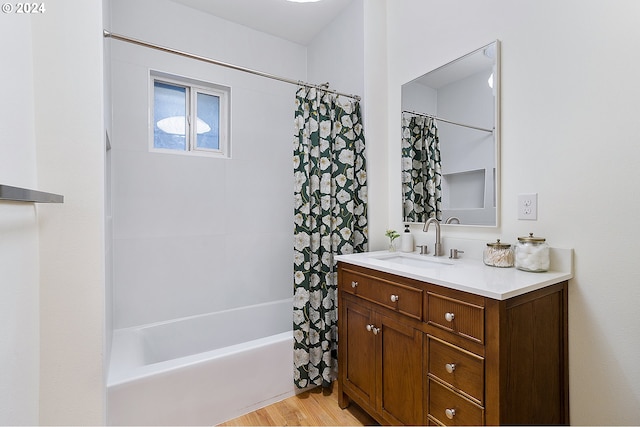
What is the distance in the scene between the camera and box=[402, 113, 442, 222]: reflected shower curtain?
6.00ft

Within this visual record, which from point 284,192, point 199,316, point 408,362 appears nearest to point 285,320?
point 199,316

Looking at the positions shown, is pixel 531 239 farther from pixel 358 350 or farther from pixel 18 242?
pixel 18 242

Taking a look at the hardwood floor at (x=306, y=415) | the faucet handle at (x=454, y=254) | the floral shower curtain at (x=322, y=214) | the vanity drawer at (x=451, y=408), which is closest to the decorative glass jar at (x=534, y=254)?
the faucet handle at (x=454, y=254)

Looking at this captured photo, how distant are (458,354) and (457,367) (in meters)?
0.05

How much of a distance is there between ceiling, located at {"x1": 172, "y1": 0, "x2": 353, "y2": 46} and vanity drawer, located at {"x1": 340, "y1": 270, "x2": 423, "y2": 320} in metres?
2.05

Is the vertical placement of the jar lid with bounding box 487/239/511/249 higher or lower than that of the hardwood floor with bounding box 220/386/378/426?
higher

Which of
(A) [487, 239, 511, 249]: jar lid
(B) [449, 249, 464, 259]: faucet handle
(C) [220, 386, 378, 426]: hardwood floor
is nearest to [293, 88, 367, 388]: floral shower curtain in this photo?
(C) [220, 386, 378, 426]: hardwood floor

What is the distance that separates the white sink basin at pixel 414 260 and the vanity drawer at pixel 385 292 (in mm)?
199

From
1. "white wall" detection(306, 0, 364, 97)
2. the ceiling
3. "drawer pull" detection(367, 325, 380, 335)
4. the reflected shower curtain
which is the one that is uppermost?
the ceiling

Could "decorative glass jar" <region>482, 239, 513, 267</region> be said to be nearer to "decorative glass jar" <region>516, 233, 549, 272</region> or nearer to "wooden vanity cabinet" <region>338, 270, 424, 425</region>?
"decorative glass jar" <region>516, 233, 549, 272</region>

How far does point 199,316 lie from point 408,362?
1691mm

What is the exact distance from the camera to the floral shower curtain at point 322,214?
1879 millimetres

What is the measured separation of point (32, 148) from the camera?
105 centimetres

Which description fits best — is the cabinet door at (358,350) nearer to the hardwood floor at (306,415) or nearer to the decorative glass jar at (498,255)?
the hardwood floor at (306,415)
